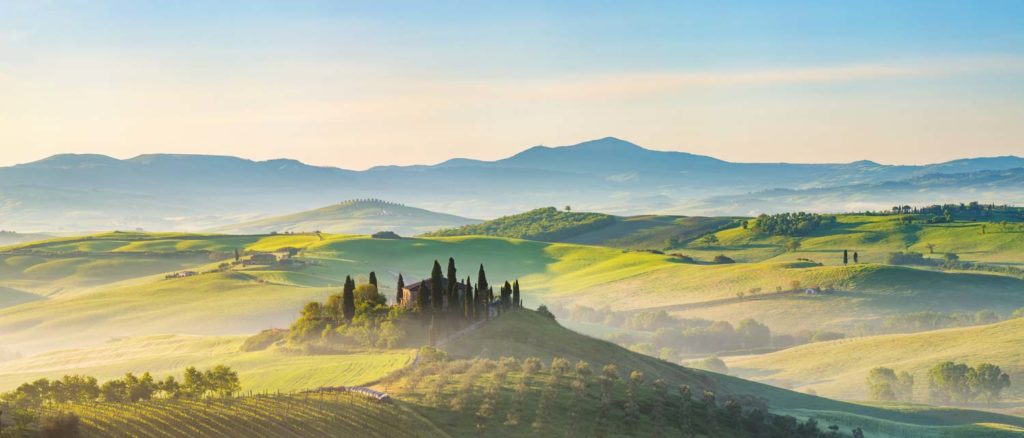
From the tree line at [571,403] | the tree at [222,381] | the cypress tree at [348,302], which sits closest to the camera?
the tree line at [571,403]

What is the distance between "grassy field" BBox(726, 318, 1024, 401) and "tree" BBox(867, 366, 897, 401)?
191cm

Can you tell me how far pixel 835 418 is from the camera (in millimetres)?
107250

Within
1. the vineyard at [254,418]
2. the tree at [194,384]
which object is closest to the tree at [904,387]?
the vineyard at [254,418]

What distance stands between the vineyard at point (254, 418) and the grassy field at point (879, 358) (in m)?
89.6

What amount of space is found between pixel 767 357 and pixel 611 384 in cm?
9220

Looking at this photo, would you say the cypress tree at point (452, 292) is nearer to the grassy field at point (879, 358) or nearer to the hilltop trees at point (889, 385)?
the grassy field at point (879, 358)

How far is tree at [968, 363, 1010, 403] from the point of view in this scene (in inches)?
5330

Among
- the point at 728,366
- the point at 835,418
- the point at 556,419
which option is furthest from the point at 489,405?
the point at 728,366

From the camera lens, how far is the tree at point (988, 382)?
135 m

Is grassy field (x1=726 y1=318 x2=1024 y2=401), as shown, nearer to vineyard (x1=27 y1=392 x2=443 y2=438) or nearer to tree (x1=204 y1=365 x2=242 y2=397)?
tree (x1=204 y1=365 x2=242 y2=397)

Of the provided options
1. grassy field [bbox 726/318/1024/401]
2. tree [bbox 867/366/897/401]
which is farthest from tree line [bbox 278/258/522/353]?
grassy field [bbox 726/318/1024/401]

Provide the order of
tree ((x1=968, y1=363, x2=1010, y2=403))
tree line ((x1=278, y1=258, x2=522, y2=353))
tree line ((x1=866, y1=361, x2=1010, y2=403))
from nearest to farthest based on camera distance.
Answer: tree line ((x1=278, y1=258, x2=522, y2=353)) → tree ((x1=968, y1=363, x2=1010, y2=403)) → tree line ((x1=866, y1=361, x2=1010, y2=403))

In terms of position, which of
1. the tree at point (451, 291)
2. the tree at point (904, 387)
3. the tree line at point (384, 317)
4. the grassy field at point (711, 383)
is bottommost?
the tree at point (904, 387)

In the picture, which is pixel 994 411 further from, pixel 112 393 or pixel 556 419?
pixel 112 393
